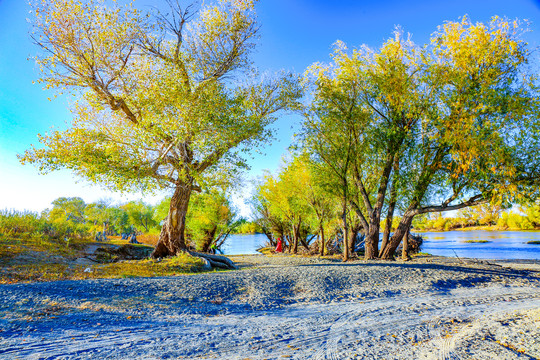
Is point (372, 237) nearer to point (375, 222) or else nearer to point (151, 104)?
point (375, 222)

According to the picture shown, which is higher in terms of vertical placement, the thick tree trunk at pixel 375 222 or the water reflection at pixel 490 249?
the thick tree trunk at pixel 375 222

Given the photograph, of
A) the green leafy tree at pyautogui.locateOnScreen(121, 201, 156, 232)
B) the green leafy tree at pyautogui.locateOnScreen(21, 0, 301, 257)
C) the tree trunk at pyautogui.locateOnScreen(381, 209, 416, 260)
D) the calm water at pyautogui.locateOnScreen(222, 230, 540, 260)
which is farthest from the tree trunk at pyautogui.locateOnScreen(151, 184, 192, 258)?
the green leafy tree at pyautogui.locateOnScreen(121, 201, 156, 232)

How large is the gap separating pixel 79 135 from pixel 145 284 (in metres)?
7.75

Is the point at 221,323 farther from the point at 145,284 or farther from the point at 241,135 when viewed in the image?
the point at 241,135

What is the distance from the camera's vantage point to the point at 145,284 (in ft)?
24.8

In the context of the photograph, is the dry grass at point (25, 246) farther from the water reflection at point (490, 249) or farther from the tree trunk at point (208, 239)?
the water reflection at point (490, 249)

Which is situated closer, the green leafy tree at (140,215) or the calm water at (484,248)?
the calm water at (484,248)

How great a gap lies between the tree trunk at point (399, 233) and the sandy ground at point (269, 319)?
232 inches

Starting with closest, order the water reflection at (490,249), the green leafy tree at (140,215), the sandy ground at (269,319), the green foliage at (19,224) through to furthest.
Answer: the sandy ground at (269,319), the green foliage at (19,224), the water reflection at (490,249), the green leafy tree at (140,215)

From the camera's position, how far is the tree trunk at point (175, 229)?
1484cm

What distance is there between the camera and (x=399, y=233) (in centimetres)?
1477

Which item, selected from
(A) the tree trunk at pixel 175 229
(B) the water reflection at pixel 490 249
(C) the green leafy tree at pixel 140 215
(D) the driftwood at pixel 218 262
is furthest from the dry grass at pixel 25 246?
(C) the green leafy tree at pixel 140 215

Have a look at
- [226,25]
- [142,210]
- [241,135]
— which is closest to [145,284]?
[241,135]

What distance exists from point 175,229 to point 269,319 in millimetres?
10724
